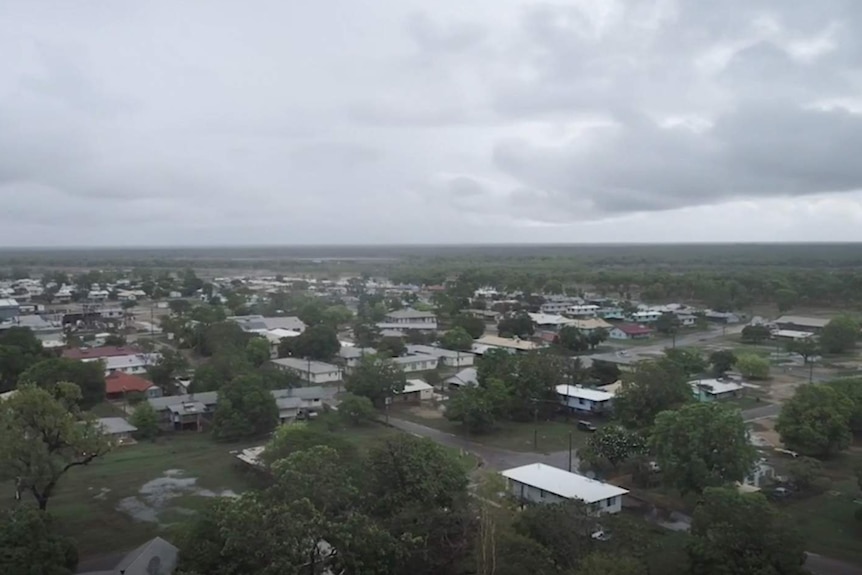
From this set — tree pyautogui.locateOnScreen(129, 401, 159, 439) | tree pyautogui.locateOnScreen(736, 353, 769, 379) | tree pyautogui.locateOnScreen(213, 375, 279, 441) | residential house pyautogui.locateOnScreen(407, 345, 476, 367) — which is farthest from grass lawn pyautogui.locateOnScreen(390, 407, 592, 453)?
tree pyautogui.locateOnScreen(736, 353, 769, 379)

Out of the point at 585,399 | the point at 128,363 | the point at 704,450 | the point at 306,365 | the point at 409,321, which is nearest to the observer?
the point at 704,450

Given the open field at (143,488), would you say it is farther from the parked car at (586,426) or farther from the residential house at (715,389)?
the residential house at (715,389)

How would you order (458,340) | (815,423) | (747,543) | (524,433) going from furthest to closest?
(458,340) < (524,433) < (815,423) < (747,543)

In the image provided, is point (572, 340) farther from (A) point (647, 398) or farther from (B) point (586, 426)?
(A) point (647, 398)

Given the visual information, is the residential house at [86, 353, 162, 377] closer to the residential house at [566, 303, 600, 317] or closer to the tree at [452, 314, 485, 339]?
the tree at [452, 314, 485, 339]

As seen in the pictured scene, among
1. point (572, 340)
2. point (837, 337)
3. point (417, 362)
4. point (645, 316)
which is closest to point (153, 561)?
point (417, 362)
